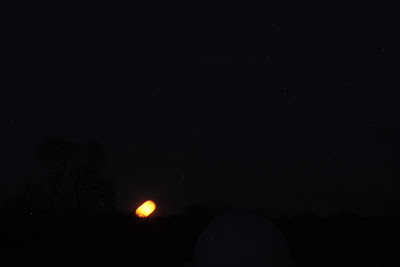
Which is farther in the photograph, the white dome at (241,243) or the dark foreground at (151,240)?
the dark foreground at (151,240)

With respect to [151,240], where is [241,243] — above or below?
below

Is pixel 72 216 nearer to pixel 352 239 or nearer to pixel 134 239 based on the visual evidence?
pixel 134 239

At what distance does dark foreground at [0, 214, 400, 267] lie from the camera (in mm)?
16203

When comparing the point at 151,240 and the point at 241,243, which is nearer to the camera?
the point at 241,243

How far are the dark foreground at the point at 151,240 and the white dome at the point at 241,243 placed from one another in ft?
18.7

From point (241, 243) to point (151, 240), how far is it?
8485 mm

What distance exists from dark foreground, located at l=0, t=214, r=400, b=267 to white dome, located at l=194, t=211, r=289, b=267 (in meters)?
5.71

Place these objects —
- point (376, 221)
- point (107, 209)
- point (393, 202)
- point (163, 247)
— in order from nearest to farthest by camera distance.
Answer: point (163, 247)
point (376, 221)
point (107, 209)
point (393, 202)

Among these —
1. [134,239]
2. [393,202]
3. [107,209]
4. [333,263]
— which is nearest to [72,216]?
[134,239]

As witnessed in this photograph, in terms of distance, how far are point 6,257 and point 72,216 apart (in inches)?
100

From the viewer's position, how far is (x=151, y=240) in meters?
17.9

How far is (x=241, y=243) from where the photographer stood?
9.82 m

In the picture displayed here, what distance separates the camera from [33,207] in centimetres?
3169

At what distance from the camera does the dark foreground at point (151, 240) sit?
16203 mm
